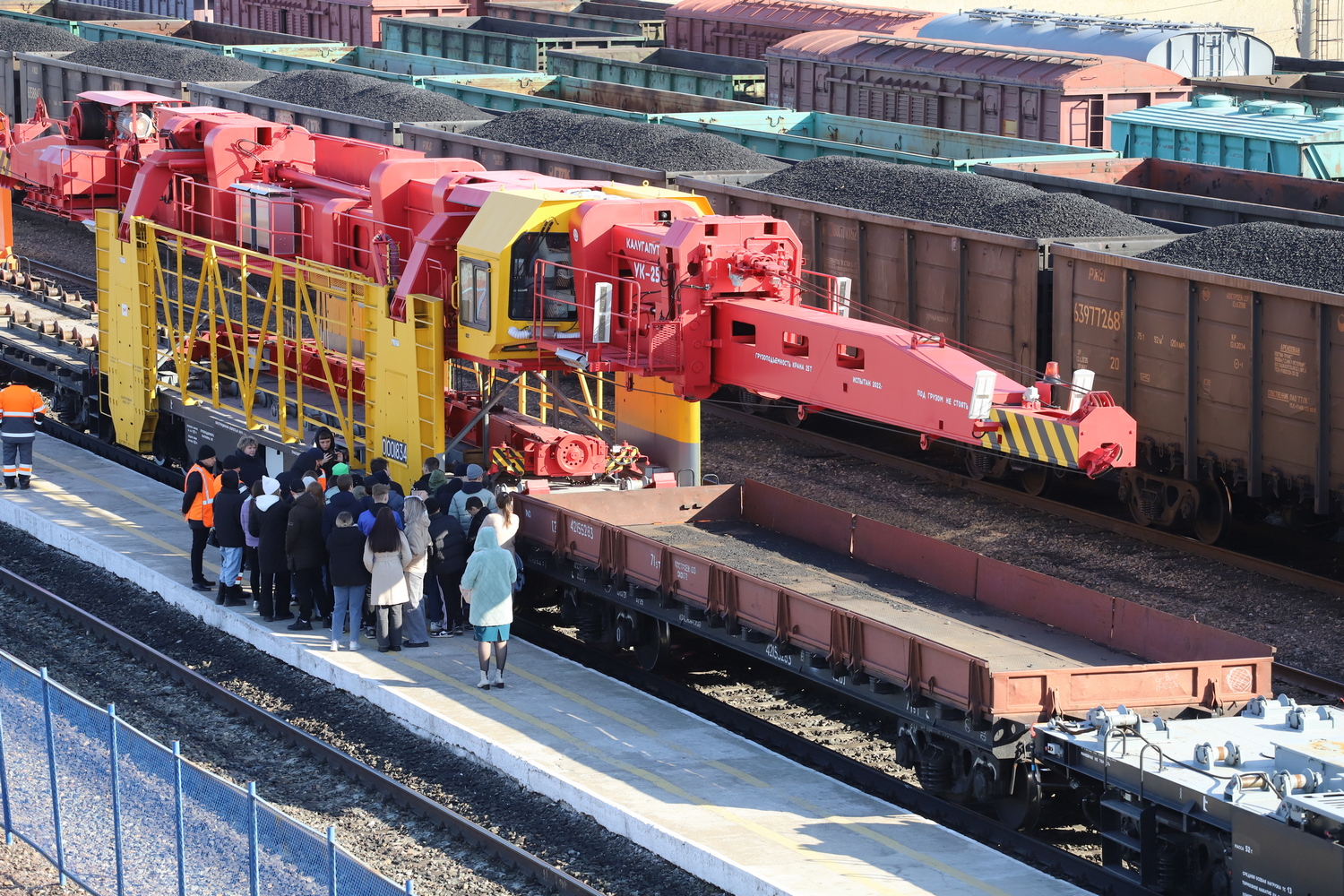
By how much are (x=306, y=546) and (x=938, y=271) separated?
993 cm

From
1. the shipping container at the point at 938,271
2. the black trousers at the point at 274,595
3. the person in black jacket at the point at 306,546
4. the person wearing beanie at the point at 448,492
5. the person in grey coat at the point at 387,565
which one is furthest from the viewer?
the shipping container at the point at 938,271

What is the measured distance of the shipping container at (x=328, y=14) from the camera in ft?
190

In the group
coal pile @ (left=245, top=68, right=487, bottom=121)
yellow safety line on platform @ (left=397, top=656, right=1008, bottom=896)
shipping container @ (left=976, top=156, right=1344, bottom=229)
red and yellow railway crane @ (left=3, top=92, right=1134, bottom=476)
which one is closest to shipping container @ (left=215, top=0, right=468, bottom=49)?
coal pile @ (left=245, top=68, right=487, bottom=121)

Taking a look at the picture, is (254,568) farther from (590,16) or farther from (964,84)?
(590,16)

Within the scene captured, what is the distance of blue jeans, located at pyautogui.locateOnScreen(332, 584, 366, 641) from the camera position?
15773 mm

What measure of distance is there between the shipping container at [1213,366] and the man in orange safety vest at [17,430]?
12.1 metres

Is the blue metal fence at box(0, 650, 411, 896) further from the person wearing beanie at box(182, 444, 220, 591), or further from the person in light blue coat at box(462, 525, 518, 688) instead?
the person wearing beanie at box(182, 444, 220, 591)

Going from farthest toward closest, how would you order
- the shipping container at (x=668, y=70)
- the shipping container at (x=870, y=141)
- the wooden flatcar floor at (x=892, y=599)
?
the shipping container at (x=668, y=70), the shipping container at (x=870, y=141), the wooden flatcar floor at (x=892, y=599)

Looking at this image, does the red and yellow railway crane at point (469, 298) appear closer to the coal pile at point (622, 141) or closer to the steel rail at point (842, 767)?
the steel rail at point (842, 767)

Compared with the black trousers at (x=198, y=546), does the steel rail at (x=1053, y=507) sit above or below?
below

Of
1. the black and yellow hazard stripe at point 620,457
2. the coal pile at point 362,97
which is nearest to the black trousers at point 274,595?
the black and yellow hazard stripe at point 620,457

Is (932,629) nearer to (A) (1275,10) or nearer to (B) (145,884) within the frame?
(B) (145,884)

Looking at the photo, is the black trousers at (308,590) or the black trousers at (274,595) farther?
the black trousers at (274,595)

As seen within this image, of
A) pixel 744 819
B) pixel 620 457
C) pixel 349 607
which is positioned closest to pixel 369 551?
pixel 349 607
